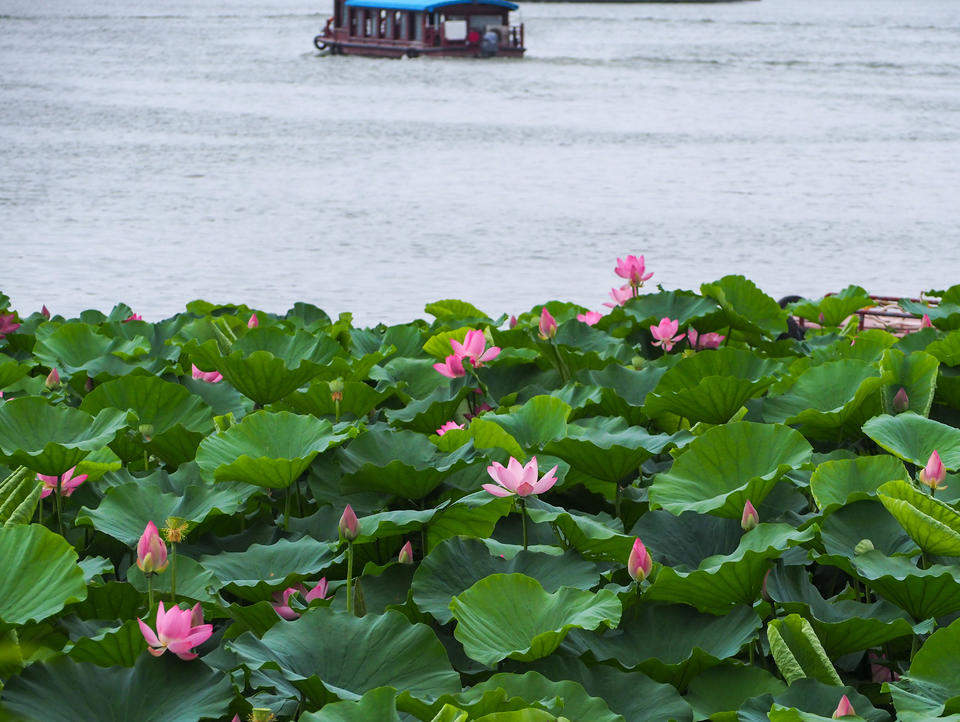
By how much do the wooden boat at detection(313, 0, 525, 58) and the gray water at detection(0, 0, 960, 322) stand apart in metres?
0.95

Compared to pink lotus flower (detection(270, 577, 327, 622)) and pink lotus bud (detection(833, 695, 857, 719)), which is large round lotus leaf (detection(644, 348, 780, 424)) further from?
pink lotus bud (detection(833, 695, 857, 719))

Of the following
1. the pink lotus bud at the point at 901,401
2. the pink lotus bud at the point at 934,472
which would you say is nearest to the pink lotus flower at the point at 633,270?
the pink lotus bud at the point at 901,401

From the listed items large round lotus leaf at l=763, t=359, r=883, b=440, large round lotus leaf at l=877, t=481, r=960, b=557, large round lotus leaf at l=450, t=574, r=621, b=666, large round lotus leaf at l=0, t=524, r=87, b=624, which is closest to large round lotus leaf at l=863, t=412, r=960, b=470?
large round lotus leaf at l=763, t=359, r=883, b=440

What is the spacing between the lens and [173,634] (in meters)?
0.98

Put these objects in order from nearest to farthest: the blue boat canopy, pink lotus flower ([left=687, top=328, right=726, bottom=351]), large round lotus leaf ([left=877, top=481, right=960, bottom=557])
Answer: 1. large round lotus leaf ([left=877, top=481, right=960, bottom=557])
2. pink lotus flower ([left=687, top=328, right=726, bottom=351])
3. the blue boat canopy

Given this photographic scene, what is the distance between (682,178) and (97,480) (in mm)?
10660

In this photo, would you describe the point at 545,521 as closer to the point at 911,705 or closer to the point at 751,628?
the point at 751,628

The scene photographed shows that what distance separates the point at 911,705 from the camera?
3.08 ft

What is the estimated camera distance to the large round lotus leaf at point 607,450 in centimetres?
137

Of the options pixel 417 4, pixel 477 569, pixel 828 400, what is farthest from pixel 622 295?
pixel 417 4

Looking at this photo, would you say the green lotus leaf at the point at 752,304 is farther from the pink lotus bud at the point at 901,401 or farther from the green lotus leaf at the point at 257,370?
the green lotus leaf at the point at 257,370

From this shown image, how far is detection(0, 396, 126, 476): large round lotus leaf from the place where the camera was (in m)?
1.50

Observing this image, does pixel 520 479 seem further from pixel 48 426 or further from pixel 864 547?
pixel 48 426

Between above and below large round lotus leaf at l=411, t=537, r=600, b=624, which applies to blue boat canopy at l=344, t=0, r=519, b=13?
above
